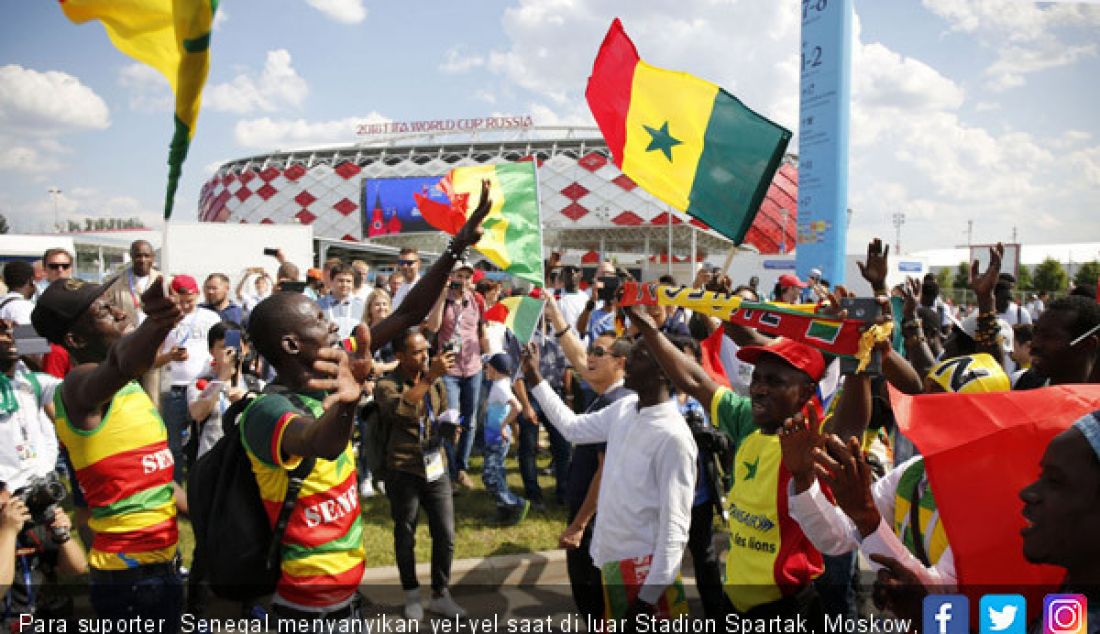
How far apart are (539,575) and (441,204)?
2862 millimetres

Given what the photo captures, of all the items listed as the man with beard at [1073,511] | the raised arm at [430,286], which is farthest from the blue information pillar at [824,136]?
the man with beard at [1073,511]

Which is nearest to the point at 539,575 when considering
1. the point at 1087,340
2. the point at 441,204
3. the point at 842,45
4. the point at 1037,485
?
the point at 441,204

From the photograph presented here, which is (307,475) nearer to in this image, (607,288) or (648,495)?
(648,495)

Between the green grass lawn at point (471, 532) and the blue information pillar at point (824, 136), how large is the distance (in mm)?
8266

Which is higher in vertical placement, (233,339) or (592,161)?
(592,161)

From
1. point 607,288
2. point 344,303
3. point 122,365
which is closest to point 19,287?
point 344,303

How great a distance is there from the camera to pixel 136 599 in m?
2.41

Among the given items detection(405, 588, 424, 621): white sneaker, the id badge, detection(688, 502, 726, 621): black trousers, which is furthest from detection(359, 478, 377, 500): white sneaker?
detection(688, 502, 726, 621): black trousers

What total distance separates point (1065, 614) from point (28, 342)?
12.5 feet

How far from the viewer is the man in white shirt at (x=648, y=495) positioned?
261 centimetres

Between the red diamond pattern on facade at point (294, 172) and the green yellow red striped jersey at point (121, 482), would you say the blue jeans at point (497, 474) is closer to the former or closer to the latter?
the green yellow red striped jersey at point (121, 482)

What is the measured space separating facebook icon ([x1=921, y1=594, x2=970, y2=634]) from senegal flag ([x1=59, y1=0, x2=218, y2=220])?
230 cm

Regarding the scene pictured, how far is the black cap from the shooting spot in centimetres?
239

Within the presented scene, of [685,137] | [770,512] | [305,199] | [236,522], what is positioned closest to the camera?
[236,522]
